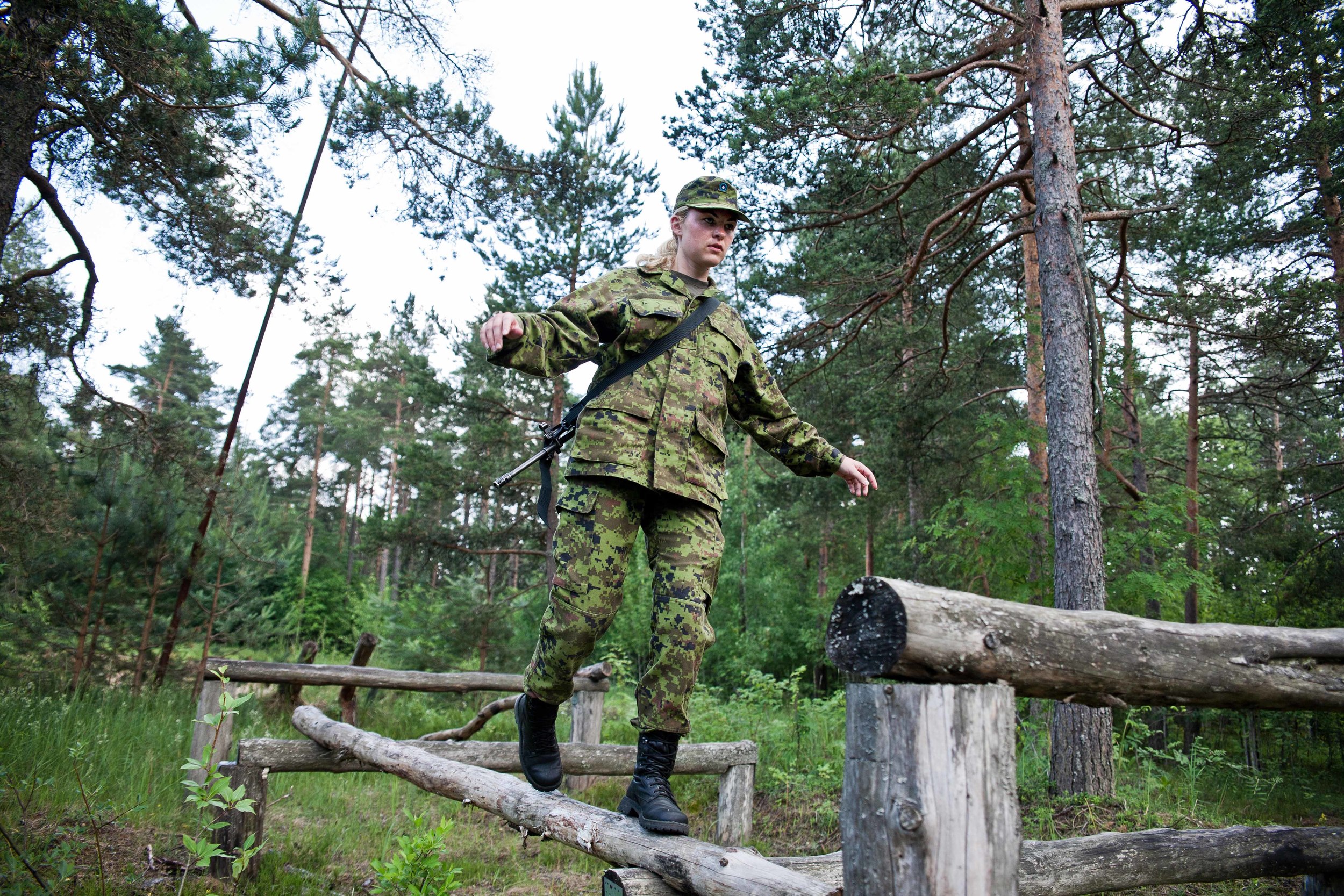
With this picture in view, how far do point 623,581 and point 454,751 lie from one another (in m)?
2.52

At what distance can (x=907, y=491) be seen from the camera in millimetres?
15445

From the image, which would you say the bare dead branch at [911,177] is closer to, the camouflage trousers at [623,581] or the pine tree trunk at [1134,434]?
the pine tree trunk at [1134,434]

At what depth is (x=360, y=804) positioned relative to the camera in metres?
5.64

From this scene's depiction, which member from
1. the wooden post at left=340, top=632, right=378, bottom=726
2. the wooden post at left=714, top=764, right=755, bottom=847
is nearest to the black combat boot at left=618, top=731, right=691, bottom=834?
the wooden post at left=714, top=764, right=755, bottom=847

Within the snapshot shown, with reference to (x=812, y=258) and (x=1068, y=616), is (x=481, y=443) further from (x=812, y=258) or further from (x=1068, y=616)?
(x=1068, y=616)

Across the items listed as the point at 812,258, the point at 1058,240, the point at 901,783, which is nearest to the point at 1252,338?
the point at 1058,240

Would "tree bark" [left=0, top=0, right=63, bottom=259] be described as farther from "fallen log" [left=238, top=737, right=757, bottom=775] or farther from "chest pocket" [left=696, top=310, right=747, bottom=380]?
"chest pocket" [left=696, top=310, right=747, bottom=380]

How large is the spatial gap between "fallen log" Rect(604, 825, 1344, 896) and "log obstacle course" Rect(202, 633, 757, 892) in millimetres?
1798

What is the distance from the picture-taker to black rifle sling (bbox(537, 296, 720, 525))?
2.94m

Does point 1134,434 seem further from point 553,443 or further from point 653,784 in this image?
point 653,784

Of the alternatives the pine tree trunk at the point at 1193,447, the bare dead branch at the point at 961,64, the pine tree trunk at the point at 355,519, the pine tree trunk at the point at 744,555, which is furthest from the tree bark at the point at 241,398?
the pine tree trunk at the point at 355,519

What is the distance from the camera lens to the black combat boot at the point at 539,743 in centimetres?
295

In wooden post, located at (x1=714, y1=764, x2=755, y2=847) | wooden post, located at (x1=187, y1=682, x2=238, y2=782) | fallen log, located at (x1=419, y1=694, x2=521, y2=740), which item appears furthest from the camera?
fallen log, located at (x1=419, y1=694, x2=521, y2=740)

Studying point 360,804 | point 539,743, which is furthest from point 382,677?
point 539,743
